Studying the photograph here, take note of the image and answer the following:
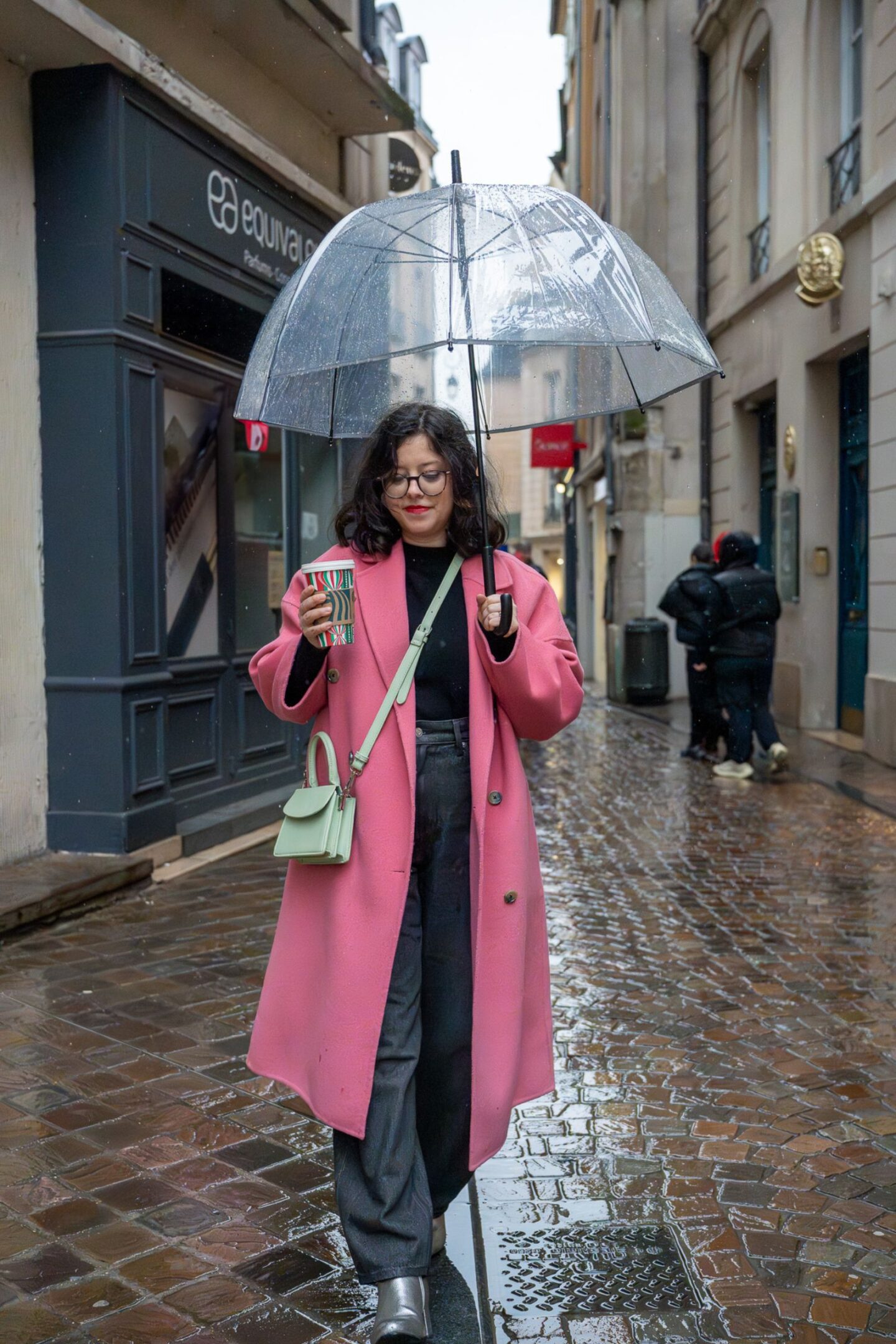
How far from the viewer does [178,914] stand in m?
6.30

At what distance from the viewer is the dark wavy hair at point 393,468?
285 cm

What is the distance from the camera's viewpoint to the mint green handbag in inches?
106

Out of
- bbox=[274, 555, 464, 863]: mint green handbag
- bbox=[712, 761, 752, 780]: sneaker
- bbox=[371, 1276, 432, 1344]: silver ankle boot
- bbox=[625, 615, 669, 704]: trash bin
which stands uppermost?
bbox=[274, 555, 464, 863]: mint green handbag

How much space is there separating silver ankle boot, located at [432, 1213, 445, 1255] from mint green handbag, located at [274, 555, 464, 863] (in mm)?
902

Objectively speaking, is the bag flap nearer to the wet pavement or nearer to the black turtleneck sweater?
the black turtleneck sweater

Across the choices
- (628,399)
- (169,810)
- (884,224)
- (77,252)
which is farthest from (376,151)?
(628,399)

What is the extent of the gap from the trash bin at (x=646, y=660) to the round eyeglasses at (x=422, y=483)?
14.8 metres

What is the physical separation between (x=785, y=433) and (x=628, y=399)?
11.9m

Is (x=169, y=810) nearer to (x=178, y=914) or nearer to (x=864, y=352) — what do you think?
(x=178, y=914)

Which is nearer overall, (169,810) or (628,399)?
(628,399)

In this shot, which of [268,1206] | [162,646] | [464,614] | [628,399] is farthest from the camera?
[162,646]

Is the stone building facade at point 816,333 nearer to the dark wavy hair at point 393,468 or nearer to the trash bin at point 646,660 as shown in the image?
the trash bin at point 646,660

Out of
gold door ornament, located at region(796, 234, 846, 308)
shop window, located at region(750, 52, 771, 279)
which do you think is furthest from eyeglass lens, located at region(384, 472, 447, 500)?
shop window, located at region(750, 52, 771, 279)

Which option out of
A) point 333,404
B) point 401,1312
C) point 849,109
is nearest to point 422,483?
point 333,404
